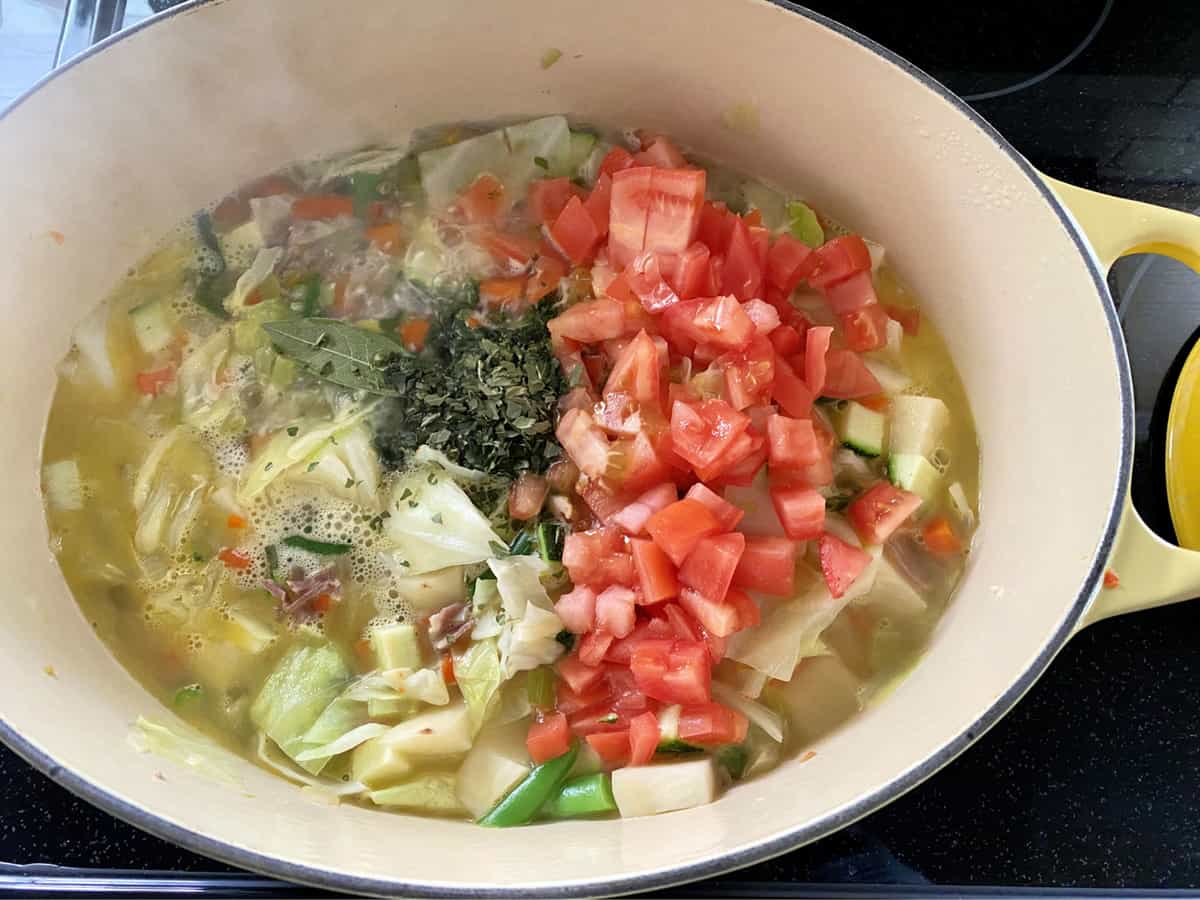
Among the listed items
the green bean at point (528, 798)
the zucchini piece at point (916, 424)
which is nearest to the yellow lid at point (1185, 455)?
the zucchini piece at point (916, 424)

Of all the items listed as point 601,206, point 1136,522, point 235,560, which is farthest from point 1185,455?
point 235,560

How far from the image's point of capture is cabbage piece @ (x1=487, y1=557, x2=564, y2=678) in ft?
4.37

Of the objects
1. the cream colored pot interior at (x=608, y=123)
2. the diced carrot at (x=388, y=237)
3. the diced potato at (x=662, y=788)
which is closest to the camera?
the cream colored pot interior at (x=608, y=123)

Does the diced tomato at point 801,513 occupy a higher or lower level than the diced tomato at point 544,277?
lower

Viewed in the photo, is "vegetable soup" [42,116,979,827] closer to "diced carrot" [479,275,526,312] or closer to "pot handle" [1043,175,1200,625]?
"diced carrot" [479,275,526,312]

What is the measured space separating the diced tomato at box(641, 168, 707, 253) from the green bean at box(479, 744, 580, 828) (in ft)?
2.64

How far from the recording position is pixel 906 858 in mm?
1262

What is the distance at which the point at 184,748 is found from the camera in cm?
132

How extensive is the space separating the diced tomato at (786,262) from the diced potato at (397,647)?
2.68 ft

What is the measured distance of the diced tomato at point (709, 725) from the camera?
1298mm

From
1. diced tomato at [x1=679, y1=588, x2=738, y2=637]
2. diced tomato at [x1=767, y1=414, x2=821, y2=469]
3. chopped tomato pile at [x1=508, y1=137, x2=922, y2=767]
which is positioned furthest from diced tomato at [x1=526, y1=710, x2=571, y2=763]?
diced tomato at [x1=767, y1=414, x2=821, y2=469]

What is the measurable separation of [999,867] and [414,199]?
142cm

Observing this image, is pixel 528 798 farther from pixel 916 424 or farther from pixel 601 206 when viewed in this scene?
pixel 601 206

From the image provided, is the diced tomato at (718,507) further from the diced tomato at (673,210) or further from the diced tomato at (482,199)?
the diced tomato at (482,199)
